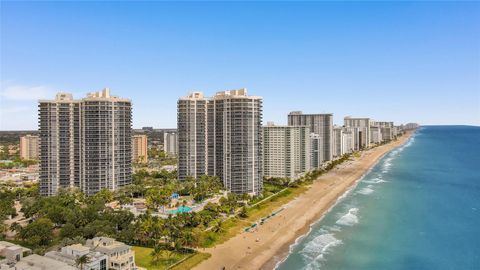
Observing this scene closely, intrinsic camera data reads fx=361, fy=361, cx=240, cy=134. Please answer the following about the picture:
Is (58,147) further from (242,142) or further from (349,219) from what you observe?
(349,219)

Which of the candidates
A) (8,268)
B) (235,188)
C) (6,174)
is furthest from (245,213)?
(6,174)

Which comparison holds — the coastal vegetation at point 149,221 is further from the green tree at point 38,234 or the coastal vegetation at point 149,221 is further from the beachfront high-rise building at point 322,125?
the beachfront high-rise building at point 322,125

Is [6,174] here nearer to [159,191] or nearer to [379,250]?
[159,191]

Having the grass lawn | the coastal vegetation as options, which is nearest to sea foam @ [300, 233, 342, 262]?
the coastal vegetation

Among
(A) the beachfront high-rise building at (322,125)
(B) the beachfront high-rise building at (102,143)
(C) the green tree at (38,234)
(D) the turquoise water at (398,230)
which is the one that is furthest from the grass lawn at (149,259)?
(A) the beachfront high-rise building at (322,125)

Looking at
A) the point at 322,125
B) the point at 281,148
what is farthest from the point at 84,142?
the point at 322,125
